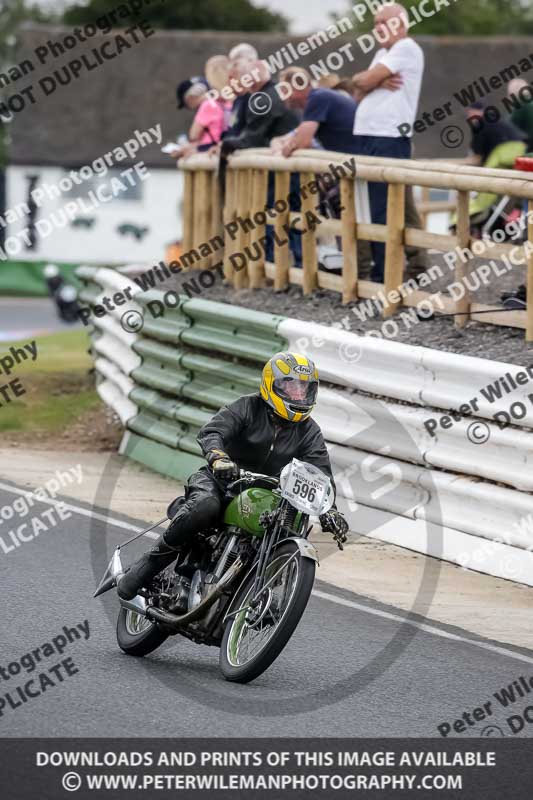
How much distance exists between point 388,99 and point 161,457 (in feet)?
11.6

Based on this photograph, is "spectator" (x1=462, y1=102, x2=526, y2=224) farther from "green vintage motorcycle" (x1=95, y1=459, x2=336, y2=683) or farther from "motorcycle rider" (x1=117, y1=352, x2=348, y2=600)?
"green vintage motorcycle" (x1=95, y1=459, x2=336, y2=683)

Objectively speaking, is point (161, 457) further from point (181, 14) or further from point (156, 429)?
point (181, 14)

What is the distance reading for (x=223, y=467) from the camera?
22.8 feet

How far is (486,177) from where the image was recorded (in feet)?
34.4

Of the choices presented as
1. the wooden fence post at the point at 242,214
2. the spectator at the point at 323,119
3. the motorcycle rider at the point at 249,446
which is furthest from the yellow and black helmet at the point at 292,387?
the wooden fence post at the point at 242,214

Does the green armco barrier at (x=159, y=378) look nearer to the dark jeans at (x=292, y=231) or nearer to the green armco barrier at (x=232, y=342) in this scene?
the green armco barrier at (x=232, y=342)

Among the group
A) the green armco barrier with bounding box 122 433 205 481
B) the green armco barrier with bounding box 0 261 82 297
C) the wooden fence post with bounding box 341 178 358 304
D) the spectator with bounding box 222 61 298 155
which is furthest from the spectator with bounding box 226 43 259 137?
the green armco barrier with bounding box 0 261 82 297

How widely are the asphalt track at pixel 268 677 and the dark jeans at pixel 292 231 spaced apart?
4.83 m

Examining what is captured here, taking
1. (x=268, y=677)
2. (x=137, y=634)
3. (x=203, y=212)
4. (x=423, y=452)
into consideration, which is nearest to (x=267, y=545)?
(x=268, y=677)

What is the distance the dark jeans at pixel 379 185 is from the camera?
40.2 ft

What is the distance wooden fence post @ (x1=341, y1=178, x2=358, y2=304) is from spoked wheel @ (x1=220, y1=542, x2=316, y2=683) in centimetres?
552

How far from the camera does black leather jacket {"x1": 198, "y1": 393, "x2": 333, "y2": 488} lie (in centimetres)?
734
